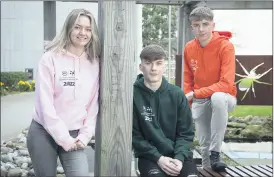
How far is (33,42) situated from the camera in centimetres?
588

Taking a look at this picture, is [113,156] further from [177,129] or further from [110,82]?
[177,129]

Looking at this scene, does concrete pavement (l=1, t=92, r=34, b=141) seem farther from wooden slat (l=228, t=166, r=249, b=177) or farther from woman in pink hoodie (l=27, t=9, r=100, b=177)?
woman in pink hoodie (l=27, t=9, r=100, b=177)

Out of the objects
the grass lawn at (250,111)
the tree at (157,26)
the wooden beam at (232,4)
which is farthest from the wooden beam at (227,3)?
the grass lawn at (250,111)

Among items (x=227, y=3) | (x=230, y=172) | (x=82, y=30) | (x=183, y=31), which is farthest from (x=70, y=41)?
(x=227, y=3)

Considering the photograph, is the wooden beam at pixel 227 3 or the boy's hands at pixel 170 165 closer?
the boy's hands at pixel 170 165

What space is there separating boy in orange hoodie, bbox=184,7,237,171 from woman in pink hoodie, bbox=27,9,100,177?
53.9 inches

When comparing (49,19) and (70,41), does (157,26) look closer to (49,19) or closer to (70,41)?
(49,19)

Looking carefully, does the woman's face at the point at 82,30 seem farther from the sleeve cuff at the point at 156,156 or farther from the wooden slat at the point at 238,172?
the wooden slat at the point at 238,172

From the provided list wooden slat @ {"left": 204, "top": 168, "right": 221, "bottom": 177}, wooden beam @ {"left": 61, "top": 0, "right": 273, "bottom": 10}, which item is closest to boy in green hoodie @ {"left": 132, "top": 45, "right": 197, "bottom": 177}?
wooden slat @ {"left": 204, "top": 168, "right": 221, "bottom": 177}

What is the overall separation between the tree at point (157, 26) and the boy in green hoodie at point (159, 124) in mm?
2959

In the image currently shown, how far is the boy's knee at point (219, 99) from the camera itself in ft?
11.7

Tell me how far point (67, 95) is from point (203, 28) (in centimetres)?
156

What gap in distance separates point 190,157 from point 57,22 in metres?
3.04

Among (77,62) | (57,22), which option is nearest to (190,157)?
(77,62)
